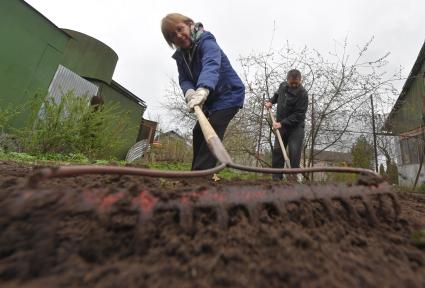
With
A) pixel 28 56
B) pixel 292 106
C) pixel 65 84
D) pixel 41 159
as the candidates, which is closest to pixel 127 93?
pixel 65 84

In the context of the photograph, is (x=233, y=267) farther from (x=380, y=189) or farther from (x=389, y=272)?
(x=380, y=189)

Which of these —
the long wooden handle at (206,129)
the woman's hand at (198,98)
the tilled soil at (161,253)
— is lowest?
the tilled soil at (161,253)

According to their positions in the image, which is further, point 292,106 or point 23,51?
point 23,51

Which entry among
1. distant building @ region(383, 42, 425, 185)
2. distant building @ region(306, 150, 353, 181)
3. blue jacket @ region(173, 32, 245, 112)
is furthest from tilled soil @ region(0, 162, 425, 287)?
distant building @ region(383, 42, 425, 185)

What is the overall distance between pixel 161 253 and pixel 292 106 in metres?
3.63

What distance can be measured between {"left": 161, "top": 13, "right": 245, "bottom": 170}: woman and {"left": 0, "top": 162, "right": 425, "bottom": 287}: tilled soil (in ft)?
4.76

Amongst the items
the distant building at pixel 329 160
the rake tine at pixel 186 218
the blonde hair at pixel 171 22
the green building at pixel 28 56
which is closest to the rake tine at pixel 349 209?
the rake tine at pixel 186 218

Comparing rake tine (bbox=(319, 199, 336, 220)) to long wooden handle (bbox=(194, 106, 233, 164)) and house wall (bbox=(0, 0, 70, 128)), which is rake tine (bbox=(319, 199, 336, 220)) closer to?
long wooden handle (bbox=(194, 106, 233, 164))

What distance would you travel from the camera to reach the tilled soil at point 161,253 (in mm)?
772

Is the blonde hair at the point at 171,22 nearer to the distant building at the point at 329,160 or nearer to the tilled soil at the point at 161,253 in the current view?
the tilled soil at the point at 161,253

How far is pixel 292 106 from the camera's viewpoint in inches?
165

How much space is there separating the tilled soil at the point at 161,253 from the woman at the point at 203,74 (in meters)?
1.45

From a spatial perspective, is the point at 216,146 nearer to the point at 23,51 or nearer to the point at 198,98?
the point at 198,98

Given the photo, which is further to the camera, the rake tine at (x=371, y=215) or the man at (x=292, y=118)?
the man at (x=292, y=118)
